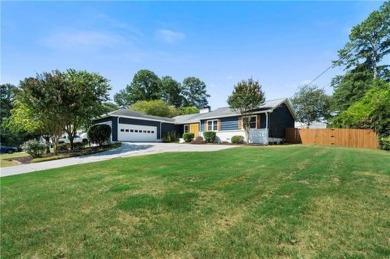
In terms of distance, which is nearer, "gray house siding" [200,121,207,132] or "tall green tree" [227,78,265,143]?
"tall green tree" [227,78,265,143]

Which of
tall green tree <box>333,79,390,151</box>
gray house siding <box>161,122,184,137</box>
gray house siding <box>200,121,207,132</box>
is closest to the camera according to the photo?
tall green tree <box>333,79,390,151</box>

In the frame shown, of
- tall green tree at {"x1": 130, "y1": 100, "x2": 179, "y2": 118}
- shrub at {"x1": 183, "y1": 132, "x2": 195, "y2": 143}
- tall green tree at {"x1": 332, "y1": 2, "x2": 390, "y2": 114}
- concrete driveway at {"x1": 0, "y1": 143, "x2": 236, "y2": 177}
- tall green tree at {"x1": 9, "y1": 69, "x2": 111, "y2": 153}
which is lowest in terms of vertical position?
concrete driveway at {"x1": 0, "y1": 143, "x2": 236, "y2": 177}

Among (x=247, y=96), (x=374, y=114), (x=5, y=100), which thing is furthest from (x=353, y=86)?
(x=5, y=100)

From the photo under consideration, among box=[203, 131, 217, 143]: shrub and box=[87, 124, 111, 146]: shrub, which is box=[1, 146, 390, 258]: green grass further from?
box=[203, 131, 217, 143]: shrub

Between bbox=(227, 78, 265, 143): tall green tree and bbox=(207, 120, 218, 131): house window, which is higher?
bbox=(227, 78, 265, 143): tall green tree

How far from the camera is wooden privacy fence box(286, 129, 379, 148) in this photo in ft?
62.4

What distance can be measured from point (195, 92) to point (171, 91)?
7.61m

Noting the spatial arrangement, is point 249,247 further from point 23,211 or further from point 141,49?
point 141,49

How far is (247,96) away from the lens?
19.1m

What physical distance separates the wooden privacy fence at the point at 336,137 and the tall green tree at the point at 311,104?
20.8 m

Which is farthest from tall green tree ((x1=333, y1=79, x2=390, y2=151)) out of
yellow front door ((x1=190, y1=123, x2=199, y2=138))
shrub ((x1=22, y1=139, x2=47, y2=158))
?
shrub ((x1=22, y1=139, x2=47, y2=158))

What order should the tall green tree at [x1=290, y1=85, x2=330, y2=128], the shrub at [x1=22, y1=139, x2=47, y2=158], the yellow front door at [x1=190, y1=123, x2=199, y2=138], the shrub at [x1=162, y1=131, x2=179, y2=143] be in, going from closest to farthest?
1. the shrub at [x1=22, y1=139, x2=47, y2=158]
2. the yellow front door at [x1=190, y1=123, x2=199, y2=138]
3. the shrub at [x1=162, y1=131, x2=179, y2=143]
4. the tall green tree at [x1=290, y1=85, x2=330, y2=128]

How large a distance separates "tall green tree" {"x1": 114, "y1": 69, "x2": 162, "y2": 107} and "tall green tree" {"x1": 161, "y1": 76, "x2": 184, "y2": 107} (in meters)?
1.34

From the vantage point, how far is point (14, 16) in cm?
827
